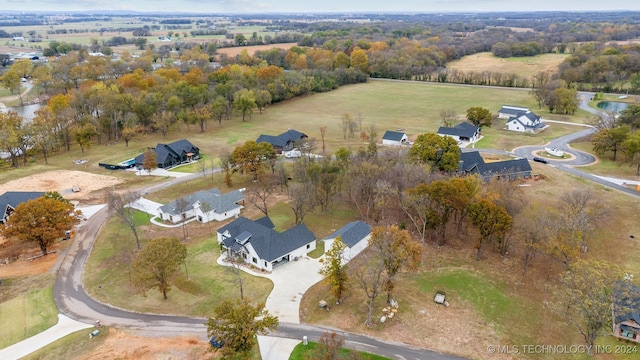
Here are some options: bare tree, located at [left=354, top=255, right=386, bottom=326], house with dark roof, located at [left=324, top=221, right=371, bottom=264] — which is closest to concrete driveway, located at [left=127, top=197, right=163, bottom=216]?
house with dark roof, located at [left=324, top=221, right=371, bottom=264]

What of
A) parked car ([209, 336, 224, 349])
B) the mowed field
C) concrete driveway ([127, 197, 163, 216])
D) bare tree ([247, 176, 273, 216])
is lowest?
concrete driveway ([127, 197, 163, 216])

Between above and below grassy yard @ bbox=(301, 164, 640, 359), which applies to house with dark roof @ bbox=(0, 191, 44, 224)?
above

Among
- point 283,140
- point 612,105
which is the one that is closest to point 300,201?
point 283,140

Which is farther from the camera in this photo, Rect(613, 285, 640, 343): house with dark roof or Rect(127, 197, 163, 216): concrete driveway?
Rect(127, 197, 163, 216): concrete driveway

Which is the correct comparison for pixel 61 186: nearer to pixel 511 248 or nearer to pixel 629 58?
pixel 511 248

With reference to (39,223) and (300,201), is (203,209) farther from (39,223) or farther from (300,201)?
(39,223)

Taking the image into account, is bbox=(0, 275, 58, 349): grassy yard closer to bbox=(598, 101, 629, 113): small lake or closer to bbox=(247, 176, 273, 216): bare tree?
bbox=(247, 176, 273, 216): bare tree

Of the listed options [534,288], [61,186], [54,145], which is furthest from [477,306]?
[54,145]
